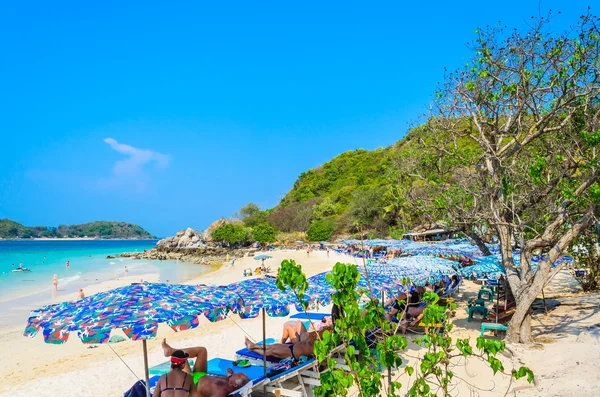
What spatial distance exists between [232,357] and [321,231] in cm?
4437

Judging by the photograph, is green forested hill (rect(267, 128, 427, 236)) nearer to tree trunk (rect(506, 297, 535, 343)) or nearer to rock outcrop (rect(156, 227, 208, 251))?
tree trunk (rect(506, 297, 535, 343))

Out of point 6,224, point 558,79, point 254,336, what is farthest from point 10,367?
point 6,224

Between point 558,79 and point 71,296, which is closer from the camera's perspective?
point 558,79

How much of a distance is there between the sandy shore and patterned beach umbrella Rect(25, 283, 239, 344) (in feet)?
9.97

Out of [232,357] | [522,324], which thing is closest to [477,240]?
Result: [522,324]

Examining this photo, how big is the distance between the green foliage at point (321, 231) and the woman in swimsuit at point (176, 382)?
4783cm

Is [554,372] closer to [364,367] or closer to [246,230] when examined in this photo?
[364,367]

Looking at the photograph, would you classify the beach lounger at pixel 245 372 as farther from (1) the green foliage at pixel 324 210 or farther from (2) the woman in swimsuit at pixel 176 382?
(1) the green foliage at pixel 324 210

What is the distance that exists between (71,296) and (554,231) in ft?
78.9

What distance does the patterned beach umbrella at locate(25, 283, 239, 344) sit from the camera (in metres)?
4.85

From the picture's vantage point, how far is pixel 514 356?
302 inches

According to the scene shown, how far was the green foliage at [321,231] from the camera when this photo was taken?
5328 cm

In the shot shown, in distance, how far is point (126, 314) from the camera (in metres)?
5.03

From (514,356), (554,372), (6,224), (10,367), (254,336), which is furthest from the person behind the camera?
(6,224)
